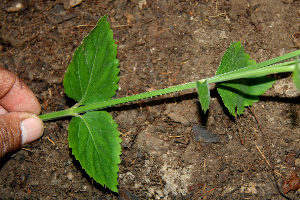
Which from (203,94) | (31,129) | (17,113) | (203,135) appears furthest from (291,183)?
(17,113)

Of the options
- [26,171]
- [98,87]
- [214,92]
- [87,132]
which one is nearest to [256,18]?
[214,92]

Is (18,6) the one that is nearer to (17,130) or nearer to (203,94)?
(17,130)

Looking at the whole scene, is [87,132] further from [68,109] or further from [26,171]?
[26,171]

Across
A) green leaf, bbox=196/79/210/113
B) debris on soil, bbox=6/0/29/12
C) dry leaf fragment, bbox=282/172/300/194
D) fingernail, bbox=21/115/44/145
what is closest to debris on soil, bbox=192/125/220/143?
green leaf, bbox=196/79/210/113

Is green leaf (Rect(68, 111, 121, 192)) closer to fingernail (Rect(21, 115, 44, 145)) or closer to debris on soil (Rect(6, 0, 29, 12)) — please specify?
fingernail (Rect(21, 115, 44, 145))

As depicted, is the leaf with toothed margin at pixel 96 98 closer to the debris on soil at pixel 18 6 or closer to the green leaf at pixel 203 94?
the green leaf at pixel 203 94

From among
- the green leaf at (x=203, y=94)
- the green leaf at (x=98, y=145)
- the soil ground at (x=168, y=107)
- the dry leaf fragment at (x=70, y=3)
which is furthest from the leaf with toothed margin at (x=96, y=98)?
the green leaf at (x=203, y=94)
